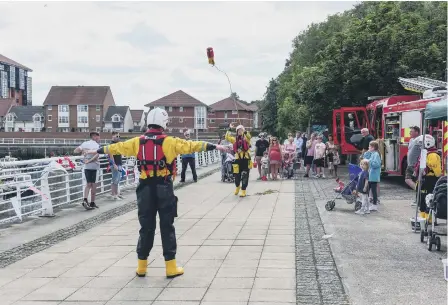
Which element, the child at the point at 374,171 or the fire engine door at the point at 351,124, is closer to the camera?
the child at the point at 374,171

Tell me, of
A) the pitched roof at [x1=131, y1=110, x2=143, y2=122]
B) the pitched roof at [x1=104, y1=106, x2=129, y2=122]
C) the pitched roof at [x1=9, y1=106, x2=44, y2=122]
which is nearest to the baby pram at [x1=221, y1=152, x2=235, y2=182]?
the pitched roof at [x1=104, y1=106, x2=129, y2=122]

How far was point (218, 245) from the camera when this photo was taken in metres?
8.58

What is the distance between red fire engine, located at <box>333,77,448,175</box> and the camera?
16.9 meters

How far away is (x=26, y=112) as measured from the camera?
114750 millimetres

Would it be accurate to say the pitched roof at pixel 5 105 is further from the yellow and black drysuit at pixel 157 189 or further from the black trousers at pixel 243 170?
the yellow and black drysuit at pixel 157 189

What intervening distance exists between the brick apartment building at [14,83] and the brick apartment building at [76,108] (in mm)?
10010

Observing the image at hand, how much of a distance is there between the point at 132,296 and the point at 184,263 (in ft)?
5.05

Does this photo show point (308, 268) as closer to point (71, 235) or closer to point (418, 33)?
point (71, 235)

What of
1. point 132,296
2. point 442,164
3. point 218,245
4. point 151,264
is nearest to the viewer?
point 132,296

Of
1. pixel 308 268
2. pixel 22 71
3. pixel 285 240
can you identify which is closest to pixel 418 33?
pixel 285 240

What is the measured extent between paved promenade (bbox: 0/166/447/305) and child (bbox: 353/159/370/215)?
285 mm

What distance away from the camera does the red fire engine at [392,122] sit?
55.5ft

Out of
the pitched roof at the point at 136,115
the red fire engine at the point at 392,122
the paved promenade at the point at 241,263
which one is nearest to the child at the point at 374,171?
the paved promenade at the point at 241,263

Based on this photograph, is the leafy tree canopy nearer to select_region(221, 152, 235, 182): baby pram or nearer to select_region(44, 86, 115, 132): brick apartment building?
select_region(221, 152, 235, 182): baby pram
